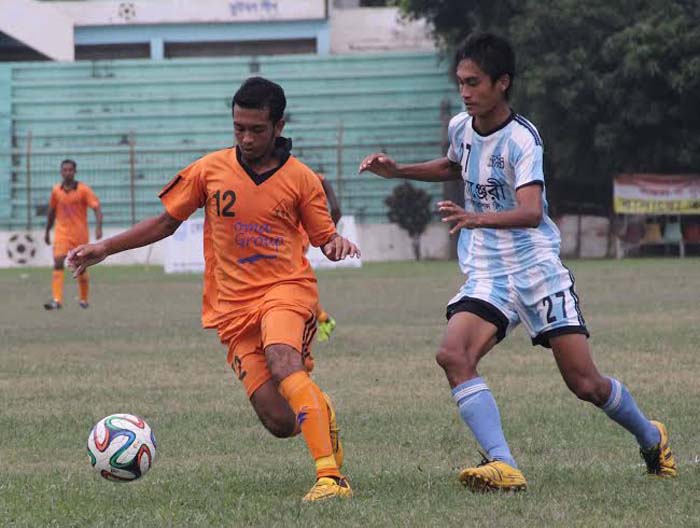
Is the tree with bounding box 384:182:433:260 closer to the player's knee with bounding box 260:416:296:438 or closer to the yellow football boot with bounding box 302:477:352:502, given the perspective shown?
the player's knee with bounding box 260:416:296:438

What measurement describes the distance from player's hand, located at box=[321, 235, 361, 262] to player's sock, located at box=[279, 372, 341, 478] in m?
0.55

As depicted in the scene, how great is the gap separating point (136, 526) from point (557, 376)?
632 cm

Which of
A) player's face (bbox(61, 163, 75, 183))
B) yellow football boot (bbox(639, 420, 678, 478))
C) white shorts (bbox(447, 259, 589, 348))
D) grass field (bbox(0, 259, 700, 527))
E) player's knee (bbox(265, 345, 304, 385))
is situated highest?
player's face (bbox(61, 163, 75, 183))

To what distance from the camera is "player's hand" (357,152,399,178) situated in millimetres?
6623

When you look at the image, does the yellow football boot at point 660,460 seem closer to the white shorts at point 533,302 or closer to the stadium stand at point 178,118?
the white shorts at point 533,302

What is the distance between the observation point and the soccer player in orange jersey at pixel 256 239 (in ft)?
20.9

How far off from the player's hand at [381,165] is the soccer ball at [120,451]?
153cm

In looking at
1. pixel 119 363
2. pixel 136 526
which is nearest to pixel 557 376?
pixel 119 363

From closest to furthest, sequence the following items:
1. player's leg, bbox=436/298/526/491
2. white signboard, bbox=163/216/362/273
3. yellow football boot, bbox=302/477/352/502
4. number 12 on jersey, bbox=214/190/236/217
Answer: yellow football boot, bbox=302/477/352/502
player's leg, bbox=436/298/526/491
number 12 on jersey, bbox=214/190/236/217
white signboard, bbox=163/216/362/273

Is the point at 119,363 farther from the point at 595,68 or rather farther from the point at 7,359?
the point at 595,68

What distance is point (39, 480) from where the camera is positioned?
6719 mm

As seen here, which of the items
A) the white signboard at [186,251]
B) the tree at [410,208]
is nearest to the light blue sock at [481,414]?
the white signboard at [186,251]

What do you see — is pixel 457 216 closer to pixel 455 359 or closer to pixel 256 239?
pixel 455 359

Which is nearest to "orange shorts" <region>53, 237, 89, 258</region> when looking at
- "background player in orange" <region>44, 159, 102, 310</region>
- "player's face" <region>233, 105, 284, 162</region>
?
"background player in orange" <region>44, 159, 102, 310</region>
